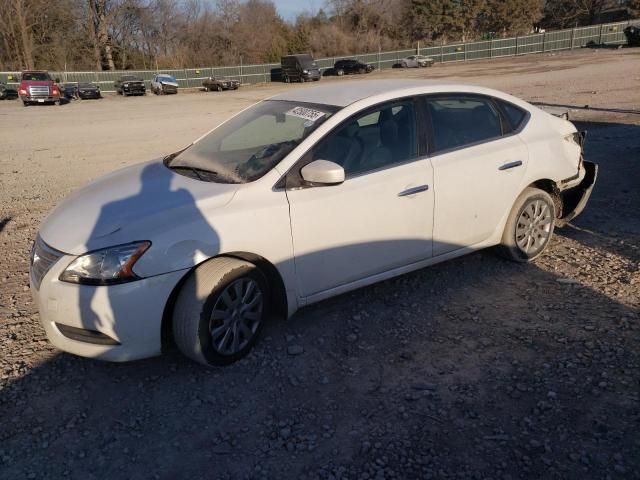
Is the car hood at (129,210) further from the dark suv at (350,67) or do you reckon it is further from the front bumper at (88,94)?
the dark suv at (350,67)

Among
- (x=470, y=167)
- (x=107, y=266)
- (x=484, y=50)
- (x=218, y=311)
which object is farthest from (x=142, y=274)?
(x=484, y=50)

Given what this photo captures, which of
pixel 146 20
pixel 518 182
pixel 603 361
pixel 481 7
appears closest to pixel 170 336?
pixel 603 361

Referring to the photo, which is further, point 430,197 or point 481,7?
point 481,7

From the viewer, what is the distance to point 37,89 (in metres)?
31.7

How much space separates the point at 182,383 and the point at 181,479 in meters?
0.82

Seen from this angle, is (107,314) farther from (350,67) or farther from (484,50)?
(484,50)

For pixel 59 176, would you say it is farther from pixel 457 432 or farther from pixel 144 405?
pixel 457 432

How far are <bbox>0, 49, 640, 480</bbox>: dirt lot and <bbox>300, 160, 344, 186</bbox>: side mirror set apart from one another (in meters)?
1.11

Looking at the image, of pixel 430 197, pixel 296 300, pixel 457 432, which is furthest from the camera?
pixel 430 197

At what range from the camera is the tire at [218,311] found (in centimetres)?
322

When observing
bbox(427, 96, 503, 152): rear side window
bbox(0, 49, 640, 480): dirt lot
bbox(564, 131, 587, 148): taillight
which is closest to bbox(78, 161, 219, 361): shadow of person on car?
bbox(0, 49, 640, 480): dirt lot

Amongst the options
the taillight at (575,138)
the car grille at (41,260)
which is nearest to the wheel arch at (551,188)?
the taillight at (575,138)

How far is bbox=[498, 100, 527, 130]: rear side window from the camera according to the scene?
15.3ft

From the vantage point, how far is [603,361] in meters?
3.37
